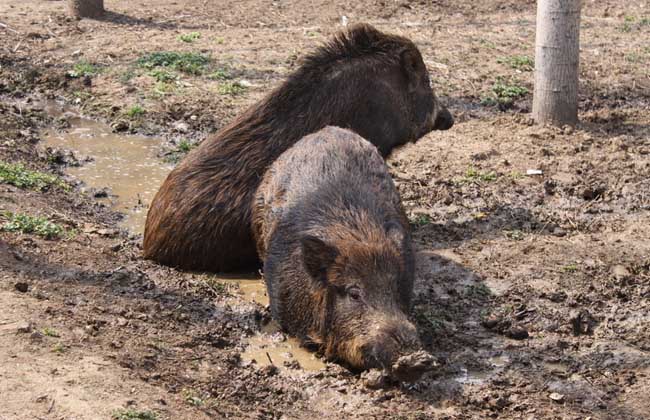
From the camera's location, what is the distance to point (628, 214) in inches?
317

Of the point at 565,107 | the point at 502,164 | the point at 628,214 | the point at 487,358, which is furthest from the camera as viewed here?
the point at 565,107

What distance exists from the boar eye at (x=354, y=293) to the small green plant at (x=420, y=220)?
223 centimetres

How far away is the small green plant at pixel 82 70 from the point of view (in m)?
11.7

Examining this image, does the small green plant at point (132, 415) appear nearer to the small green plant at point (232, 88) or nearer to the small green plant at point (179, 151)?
the small green plant at point (179, 151)

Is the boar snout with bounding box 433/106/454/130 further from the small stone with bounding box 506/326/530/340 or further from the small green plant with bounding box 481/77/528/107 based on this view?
the small stone with bounding box 506/326/530/340

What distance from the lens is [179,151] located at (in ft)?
31.9

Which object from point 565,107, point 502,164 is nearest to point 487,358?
point 502,164

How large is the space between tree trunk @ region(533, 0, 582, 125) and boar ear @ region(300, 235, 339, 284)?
470cm

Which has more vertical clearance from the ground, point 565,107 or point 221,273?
point 565,107

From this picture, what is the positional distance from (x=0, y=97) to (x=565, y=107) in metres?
6.08

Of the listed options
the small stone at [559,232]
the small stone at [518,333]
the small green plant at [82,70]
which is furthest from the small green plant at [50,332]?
the small green plant at [82,70]

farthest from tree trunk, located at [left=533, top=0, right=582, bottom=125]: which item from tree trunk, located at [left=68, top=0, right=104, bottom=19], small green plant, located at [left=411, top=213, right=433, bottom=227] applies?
tree trunk, located at [left=68, top=0, right=104, bottom=19]

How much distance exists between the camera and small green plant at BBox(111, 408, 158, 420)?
445cm

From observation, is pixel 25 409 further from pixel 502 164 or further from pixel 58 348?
pixel 502 164
